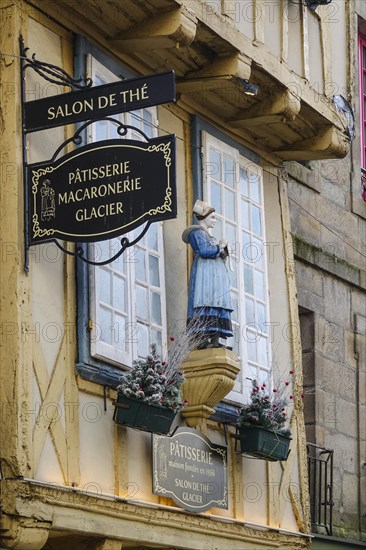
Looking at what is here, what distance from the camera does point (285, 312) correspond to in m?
14.0

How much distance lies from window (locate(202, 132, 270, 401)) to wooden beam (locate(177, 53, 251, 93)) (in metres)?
0.51

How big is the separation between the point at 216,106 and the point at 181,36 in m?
1.52

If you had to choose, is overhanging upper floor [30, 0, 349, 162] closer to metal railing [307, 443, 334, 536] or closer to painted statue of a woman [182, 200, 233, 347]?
painted statue of a woman [182, 200, 233, 347]

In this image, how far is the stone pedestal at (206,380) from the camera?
12.1 m

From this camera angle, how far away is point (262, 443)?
1271cm

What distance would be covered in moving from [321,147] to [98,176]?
3674 mm

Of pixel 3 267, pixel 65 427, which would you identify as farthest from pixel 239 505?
pixel 3 267

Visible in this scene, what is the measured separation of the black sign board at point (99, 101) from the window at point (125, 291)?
623mm

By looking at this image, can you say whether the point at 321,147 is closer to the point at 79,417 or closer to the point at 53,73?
the point at 53,73

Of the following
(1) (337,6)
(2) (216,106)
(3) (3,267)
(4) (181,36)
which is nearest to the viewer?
(3) (3,267)

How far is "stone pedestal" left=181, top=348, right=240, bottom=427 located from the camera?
12.1 meters

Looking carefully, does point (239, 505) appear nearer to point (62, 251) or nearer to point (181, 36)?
point (62, 251)

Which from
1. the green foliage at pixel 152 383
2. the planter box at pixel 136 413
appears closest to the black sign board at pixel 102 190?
the green foliage at pixel 152 383

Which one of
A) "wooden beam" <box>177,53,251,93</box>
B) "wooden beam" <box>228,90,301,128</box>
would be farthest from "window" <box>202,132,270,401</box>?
"wooden beam" <box>177,53,251,93</box>
